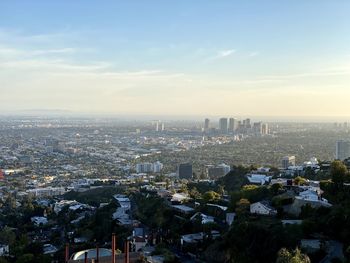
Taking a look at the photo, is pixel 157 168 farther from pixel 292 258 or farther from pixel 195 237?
pixel 292 258

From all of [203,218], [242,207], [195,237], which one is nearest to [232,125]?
[203,218]

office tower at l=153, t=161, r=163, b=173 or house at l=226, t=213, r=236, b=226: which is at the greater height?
Answer: house at l=226, t=213, r=236, b=226

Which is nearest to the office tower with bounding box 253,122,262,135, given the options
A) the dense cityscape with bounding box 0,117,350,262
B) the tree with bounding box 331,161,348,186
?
the dense cityscape with bounding box 0,117,350,262

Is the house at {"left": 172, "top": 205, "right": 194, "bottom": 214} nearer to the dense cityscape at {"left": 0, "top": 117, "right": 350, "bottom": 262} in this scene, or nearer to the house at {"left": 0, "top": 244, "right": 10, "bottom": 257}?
the dense cityscape at {"left": 0, "top": 117, "right": 350, "bottom": 262}

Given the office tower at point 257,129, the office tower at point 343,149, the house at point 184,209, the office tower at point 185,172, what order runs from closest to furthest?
the house at point 184,209 → the office tower at point 185,172 → the office tower at point 343,149 → the office tower at point 257,129

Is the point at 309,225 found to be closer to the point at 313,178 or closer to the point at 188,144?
the point at 313,178

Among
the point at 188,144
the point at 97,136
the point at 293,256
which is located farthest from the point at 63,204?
the point at 97,136

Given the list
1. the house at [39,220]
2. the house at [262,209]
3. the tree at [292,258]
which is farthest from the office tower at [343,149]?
the tree at [292,258]

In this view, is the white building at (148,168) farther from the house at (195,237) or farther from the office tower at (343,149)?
the house at (195,237)
